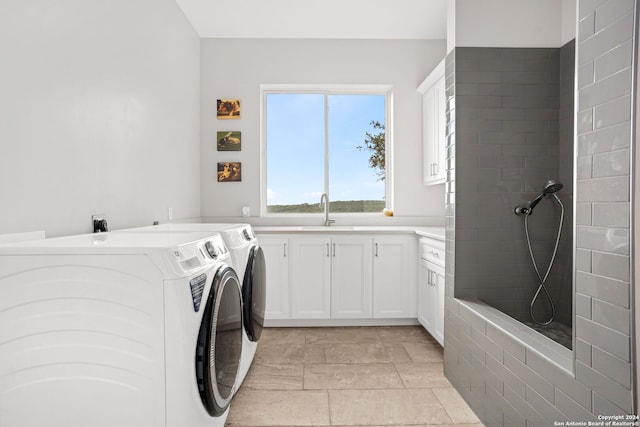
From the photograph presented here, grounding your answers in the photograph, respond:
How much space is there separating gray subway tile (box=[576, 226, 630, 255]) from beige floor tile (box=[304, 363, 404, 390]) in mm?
1483

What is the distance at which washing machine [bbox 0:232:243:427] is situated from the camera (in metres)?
1.23

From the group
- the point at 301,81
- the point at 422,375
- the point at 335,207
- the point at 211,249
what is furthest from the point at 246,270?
the point at 301,81

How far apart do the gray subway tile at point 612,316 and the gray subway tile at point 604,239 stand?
15 cm


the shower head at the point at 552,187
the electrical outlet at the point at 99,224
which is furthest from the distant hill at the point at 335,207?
the electrical outlet at the point at 99,224

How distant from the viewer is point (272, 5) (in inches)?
128

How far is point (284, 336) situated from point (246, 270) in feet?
4.08

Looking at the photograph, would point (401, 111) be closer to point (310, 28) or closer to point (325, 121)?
point (325, 121)

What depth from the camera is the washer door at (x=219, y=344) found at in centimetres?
137

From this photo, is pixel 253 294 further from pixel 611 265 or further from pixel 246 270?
pixel 611 265

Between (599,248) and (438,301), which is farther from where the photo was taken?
(438,301)

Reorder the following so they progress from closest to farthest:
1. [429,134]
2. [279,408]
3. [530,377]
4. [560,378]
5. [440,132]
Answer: [560,378] → [530,377] → [279,408] → [440,132] → [429,134]

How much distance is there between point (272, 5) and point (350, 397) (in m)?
2.97

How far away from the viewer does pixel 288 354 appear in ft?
9.30

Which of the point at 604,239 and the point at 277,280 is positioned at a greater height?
the point at 604,239
